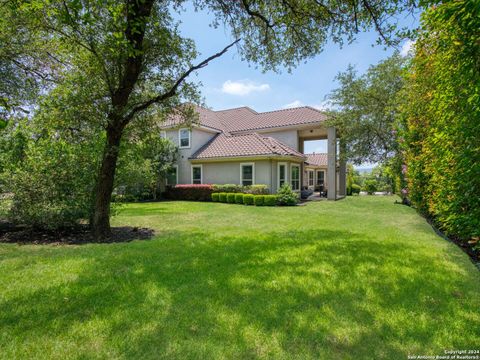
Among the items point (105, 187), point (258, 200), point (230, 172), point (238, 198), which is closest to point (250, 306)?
point (105, 187)

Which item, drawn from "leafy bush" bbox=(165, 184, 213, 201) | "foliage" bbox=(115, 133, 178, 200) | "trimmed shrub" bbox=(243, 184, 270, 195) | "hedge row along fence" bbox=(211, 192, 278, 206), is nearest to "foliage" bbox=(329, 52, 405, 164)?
"trimmed shrub" bbox=(243, 184, 270, 195)

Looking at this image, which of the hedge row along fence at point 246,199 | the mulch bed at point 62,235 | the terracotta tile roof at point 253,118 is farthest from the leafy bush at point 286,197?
the mulch bed at point 62,235

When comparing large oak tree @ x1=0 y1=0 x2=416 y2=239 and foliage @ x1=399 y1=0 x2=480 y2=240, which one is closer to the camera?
foliage @ x1=399 y1=0 x2=480 y2=240

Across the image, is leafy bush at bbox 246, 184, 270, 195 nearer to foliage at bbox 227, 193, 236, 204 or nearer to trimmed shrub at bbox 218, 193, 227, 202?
foliage at bbox 227, 193, 236, 204

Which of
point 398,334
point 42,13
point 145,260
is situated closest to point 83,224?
point 145,260

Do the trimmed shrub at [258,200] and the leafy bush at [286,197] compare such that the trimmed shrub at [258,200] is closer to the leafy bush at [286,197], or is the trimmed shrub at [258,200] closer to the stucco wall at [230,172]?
the leafy bush at [286,197]

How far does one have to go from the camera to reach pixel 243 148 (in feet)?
61.4

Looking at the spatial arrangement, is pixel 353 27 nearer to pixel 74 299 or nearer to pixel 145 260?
pixel 145 260

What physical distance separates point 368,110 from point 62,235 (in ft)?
60.1

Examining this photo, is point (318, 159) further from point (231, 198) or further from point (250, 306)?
point (250, 306)

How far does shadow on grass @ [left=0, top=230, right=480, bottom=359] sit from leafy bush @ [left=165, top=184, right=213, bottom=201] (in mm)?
13333

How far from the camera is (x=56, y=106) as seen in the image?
270 inches

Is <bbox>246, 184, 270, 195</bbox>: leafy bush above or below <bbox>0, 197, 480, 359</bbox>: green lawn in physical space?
above

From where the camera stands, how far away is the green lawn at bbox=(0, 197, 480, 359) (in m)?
2.62
